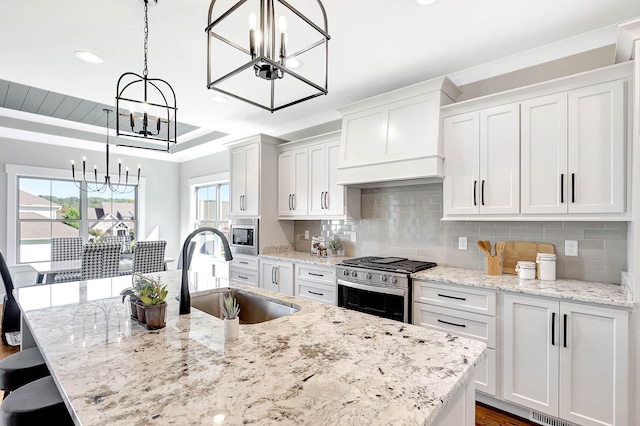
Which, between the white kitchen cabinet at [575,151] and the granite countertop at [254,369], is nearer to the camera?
the granite countertop at [254,369]

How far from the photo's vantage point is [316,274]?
344 cm

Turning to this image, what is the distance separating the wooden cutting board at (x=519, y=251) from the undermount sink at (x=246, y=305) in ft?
6.50

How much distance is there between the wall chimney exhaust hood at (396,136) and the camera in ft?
9.14

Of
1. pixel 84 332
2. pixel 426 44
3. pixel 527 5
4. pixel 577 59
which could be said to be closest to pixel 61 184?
pixel 84 332

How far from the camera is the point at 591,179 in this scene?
2.13m

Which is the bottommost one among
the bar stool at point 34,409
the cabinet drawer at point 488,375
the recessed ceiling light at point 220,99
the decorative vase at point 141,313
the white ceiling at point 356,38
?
the cabinet drawer at point 488,375

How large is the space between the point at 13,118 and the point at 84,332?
5.36 m

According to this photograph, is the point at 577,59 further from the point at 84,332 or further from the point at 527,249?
the point at 84,332

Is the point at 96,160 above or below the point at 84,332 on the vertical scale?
above

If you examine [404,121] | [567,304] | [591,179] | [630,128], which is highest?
[404,121]

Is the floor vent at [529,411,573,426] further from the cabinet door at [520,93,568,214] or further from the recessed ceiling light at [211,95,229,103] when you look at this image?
the recessed ceiling light at [211,95,229,103]

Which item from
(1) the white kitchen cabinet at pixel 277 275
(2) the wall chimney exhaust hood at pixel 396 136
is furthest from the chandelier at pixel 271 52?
(1) the white kitchen cabinet at pixel 277 275

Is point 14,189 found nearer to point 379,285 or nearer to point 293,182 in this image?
point 293,182

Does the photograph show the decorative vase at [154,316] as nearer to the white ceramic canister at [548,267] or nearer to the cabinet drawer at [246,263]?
the white ceramic canister at [548,267]
